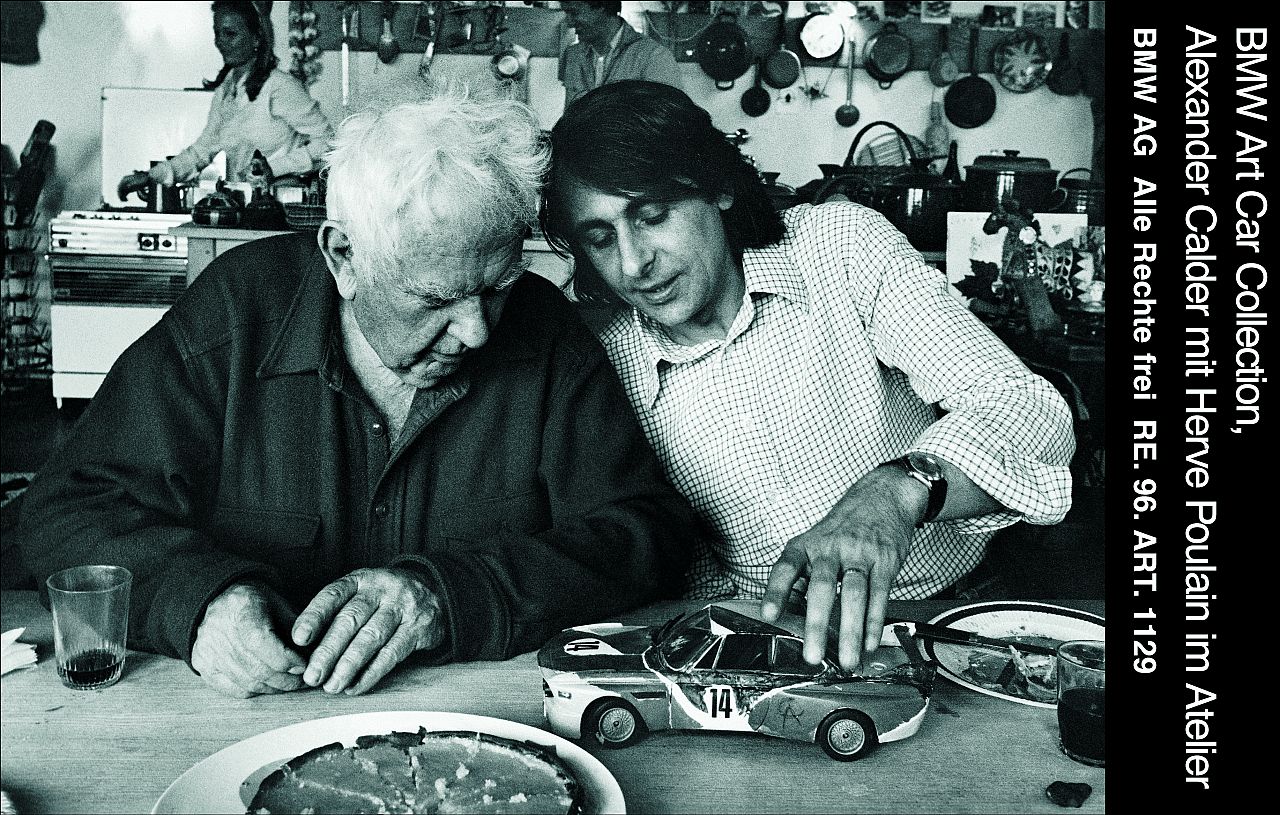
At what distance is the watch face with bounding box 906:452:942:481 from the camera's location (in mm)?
1233

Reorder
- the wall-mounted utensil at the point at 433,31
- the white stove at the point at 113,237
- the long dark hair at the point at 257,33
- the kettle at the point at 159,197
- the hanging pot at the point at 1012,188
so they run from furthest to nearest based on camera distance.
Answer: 1. the wall-mounted utensil at the point at 433,31
2. the long dark hair at the point at 257,33
3. the kettle at the point at 159,197
4. the white stove at the point at 113,237
5. the hanging pot at the point at 1012,188

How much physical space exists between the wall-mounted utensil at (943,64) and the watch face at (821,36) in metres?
0.45

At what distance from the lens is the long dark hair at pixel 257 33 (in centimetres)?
509

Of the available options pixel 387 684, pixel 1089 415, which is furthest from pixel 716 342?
pixel 1089 415

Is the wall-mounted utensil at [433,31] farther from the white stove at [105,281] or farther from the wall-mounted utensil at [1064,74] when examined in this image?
the wall-mounted utensil at [1064,74]

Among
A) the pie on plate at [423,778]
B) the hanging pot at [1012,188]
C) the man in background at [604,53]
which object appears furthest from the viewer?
the man in background at [604,53]

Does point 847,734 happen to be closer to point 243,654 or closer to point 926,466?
point 926,466

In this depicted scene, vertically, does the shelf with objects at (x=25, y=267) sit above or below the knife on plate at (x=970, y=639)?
above

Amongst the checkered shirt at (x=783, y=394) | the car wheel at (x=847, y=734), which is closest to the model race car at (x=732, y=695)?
the car wheel at (x=847, y=734)

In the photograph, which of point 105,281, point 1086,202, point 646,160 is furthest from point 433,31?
point 646,160

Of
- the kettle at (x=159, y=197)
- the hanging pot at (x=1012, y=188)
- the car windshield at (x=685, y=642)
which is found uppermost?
the kettle at (x=159, y=197)

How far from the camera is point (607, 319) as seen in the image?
1.75 meters

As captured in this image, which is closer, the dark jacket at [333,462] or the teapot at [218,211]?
the dark jacket at [333,462]

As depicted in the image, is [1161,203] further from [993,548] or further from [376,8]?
[376,8]
